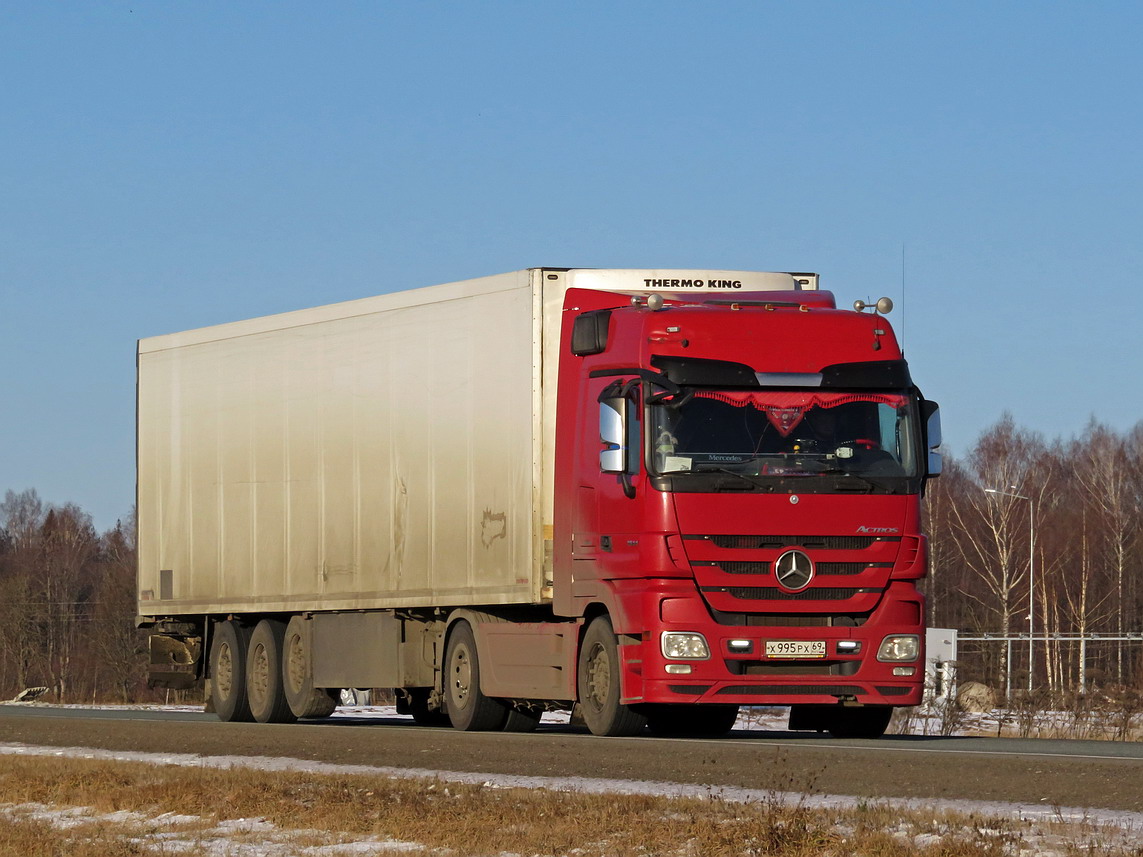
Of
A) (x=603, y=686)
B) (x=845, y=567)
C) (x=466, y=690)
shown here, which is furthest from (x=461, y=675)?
(x=845, y=567)

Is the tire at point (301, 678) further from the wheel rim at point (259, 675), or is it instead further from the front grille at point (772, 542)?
the front grille at point (772, 542)

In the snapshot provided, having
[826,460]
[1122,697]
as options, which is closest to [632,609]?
[826,460]

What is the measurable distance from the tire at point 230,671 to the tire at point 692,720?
680 cm

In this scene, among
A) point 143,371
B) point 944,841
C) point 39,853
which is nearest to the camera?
point 944,841

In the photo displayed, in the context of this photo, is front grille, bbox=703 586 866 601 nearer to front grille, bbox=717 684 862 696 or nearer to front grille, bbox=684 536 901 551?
front grille, bbox=684 536 901 551

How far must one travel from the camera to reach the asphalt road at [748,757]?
1267 cm

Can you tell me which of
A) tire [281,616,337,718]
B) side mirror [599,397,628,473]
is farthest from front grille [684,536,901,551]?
tire [281,616,337,718]

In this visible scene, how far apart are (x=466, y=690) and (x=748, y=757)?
6427mm

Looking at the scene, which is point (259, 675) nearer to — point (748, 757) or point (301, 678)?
Answer: point (301, 678)

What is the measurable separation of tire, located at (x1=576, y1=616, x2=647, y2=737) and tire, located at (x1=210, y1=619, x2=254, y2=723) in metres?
7.83

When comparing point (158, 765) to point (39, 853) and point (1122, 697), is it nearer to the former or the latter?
point (39, 853)

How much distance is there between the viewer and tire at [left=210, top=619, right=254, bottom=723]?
25797 mm

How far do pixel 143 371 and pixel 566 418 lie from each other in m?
9.93

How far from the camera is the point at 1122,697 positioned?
2691 cm
